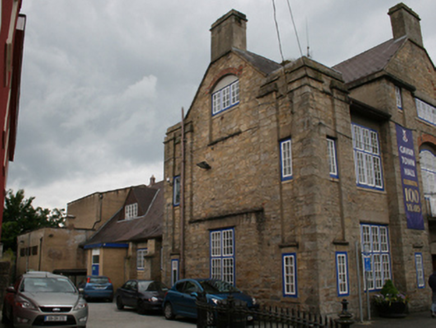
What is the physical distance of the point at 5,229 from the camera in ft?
137

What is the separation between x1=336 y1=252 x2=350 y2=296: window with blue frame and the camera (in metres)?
13.1

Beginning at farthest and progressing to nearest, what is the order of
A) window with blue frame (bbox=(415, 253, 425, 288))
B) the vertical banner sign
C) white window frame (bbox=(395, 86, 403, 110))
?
white window frame (bbox=(395, 86, 403, 110)) < the vertical banner sign < window with blue frame (bbox=(415, 253, 425, 288))

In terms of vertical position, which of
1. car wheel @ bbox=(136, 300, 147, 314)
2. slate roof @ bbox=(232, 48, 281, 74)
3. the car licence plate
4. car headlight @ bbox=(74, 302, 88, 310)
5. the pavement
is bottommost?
the pavement

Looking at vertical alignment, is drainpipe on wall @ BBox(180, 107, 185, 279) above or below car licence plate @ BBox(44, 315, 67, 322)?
above

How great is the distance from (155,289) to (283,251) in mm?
5829

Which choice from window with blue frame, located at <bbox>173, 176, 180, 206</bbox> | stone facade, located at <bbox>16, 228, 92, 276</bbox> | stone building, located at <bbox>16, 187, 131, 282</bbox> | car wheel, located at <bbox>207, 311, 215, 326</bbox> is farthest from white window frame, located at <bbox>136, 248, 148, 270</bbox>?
car wheel, located at <bbox>207, 311, 215, 326</bbox>

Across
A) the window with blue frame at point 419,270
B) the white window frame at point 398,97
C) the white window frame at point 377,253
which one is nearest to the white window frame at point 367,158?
the white window frame at point 377,253

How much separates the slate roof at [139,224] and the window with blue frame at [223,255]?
6785 millimetres

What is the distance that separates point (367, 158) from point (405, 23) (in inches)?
347

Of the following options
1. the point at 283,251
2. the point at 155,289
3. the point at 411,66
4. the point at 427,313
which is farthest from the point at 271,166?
the point at 411,66

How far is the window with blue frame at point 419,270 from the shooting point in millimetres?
15991

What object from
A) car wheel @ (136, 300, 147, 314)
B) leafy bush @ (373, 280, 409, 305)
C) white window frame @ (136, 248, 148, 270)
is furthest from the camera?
white window frame @ (136, 248, 148, 270)

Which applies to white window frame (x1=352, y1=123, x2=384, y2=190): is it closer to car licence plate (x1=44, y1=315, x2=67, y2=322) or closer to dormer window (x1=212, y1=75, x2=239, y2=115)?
dormer window (x1=212, y1=75, x2=239, y2=115)

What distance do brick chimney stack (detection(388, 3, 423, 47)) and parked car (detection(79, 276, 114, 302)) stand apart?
1986 centimetres
